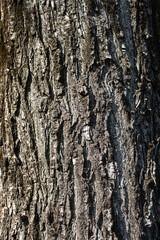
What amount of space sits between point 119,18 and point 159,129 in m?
0.78

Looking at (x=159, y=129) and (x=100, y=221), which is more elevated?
(x=159, y=129)

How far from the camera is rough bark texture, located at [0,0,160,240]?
1956mm

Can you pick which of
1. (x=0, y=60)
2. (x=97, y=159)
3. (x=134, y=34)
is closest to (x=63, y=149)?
(x=97, y=159)

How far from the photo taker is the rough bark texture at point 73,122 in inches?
77.0

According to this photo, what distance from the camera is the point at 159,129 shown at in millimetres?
2176

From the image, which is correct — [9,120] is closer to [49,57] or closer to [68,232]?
[49,57]

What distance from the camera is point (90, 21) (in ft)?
6.41

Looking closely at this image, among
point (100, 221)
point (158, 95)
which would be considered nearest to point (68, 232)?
point (100, 221)

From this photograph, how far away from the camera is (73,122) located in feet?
6.42

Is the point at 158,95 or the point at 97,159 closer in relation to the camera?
the point at 97,159

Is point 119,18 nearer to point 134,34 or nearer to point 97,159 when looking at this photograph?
point 134,34

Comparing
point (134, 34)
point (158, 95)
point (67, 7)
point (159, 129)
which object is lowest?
point (159, 129)

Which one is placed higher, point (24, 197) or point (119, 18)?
point (119, 18)

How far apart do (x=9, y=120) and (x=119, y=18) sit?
958 millimetres
